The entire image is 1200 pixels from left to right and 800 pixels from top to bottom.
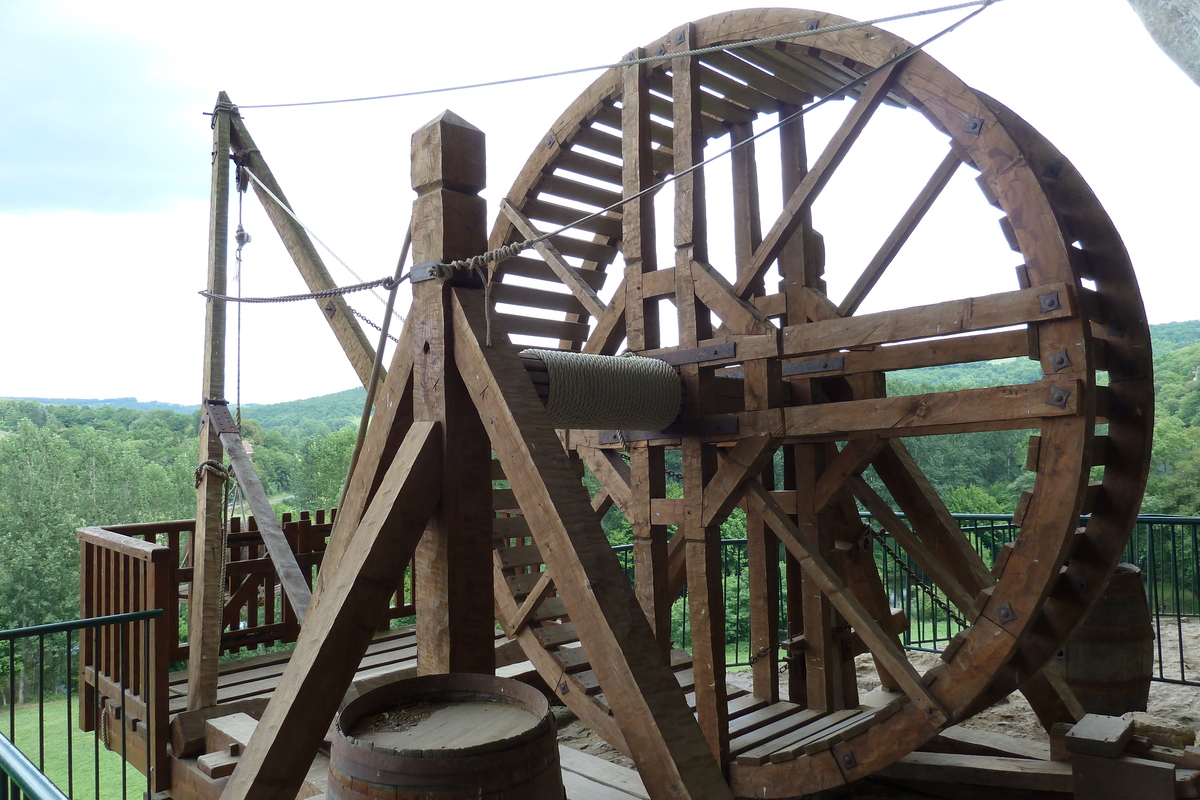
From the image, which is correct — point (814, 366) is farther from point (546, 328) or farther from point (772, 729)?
point (546, 328)

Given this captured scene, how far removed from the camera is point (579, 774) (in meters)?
3.73

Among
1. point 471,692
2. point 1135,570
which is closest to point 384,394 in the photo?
point 471,692

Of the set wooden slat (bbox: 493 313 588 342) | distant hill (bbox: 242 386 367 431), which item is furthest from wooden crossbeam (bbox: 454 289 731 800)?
distant hill (bbox: 242 386 367 431)

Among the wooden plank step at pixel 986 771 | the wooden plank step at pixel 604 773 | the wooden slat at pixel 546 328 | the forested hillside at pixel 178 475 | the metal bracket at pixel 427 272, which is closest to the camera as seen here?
the metal bracket at pixel 427 272

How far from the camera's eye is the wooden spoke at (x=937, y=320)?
2.85 m

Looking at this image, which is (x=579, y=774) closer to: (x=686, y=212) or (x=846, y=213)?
(x=686, y=212)

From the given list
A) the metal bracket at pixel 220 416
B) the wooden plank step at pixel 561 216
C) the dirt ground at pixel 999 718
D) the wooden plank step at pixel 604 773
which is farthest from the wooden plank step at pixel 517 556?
the wooden plank step at pixel 561 216

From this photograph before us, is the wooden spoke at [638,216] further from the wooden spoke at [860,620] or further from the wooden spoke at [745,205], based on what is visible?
the wooden spoke at [860,620]

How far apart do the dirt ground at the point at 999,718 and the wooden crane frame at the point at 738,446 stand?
0.99 ft

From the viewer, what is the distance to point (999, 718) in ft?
15.4

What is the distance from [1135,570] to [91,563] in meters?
5.40

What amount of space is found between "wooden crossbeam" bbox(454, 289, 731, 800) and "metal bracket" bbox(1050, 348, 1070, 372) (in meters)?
1.95

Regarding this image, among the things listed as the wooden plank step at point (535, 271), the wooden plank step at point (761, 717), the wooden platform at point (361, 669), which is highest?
the wooden plank step at point (535, 271)

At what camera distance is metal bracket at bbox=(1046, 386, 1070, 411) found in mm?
2801
